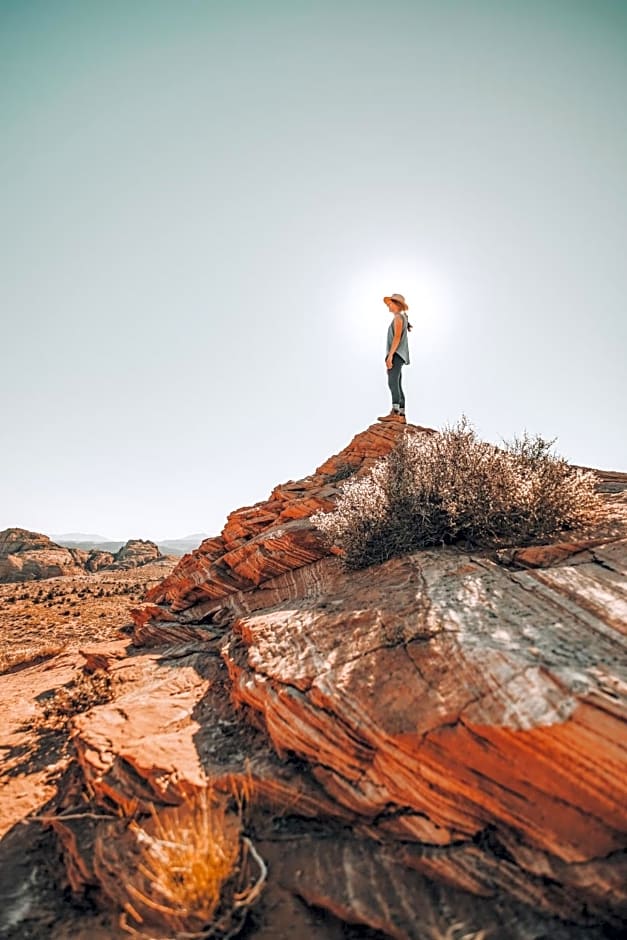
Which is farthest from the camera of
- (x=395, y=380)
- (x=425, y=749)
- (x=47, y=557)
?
(x=47, y=557)

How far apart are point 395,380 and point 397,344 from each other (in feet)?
4.29

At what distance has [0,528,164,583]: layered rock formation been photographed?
3747 cm

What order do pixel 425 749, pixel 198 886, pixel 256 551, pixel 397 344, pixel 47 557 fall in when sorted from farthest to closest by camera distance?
pixel 47 557 → pixel 397 344 → pixel 256 551 → pixel 425 749 → pixel 198 886

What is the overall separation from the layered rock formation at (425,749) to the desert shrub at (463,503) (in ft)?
1.99

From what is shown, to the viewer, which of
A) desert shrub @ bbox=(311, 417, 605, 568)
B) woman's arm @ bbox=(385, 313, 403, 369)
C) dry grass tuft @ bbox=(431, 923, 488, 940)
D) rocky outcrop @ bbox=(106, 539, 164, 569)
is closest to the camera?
dry grass tuft @ bbox=(431, 923, 488, 940)

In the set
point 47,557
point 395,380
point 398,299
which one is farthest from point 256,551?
point 47,557

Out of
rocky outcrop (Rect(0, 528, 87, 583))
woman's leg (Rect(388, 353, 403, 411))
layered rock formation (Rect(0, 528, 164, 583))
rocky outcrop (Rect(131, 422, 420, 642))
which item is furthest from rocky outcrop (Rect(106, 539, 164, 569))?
woman's leg (Rect(388, 353, 403, 411))

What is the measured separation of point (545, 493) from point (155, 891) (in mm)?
6643

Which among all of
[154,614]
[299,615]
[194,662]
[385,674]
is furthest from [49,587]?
[385,674]

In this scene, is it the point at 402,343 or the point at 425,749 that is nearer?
the point at 425,749

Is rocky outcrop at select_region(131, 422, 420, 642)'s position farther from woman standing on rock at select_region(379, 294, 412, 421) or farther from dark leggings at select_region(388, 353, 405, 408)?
woman standing on rock at select_region(379, 294, 412, 421)

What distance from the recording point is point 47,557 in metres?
41.3

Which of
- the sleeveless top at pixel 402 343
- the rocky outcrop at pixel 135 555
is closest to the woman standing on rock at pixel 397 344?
the sleeveless top at pixel 402 343

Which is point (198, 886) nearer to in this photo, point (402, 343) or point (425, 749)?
point (425, 749)
